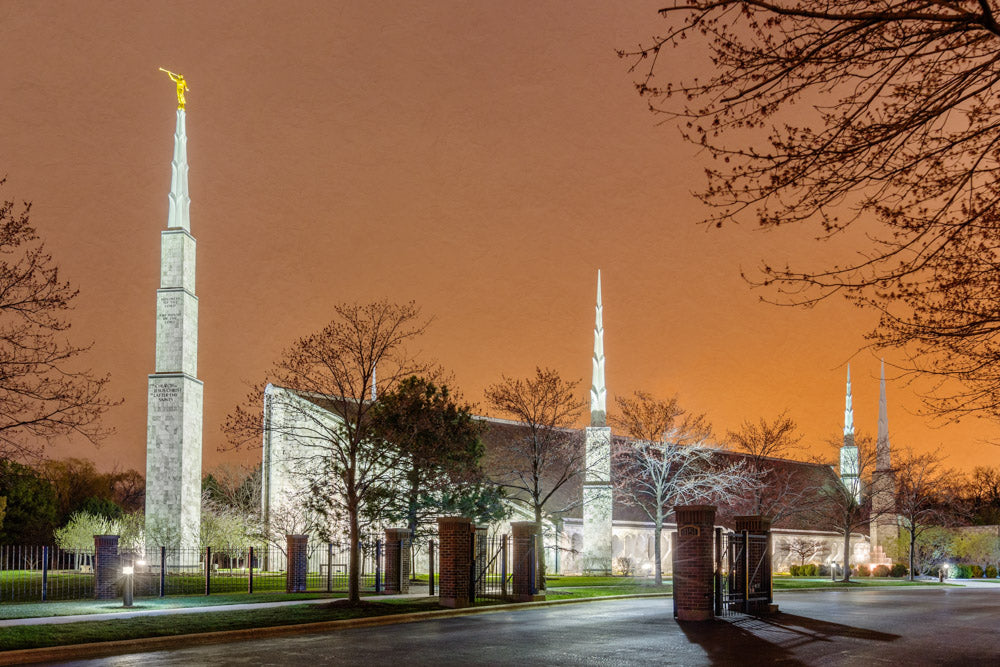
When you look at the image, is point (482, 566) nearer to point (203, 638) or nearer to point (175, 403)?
point (203, 638)

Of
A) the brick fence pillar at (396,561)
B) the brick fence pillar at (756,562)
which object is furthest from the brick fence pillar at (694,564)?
the brick fence pillar at (396,561)

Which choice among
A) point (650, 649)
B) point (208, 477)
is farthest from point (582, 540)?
point (208, 477)

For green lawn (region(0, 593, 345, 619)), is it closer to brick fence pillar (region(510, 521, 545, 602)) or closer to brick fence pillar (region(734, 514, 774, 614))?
brick fence pillar (region(510, 521, 545, 602))

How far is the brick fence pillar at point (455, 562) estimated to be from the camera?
22750mm

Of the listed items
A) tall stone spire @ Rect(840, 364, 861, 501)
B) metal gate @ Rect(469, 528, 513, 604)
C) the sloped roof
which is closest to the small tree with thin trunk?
the sloped roof

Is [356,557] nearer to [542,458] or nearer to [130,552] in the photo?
[130,552]

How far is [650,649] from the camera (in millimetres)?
13844

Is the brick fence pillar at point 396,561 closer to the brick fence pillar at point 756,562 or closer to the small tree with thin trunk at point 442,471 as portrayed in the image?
the small tree with thin trunk at point 442,471

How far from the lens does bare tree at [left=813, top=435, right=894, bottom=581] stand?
161 ft

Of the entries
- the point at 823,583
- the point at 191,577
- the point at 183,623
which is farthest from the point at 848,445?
the point at 183,623

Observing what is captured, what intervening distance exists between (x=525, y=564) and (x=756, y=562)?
5.97m

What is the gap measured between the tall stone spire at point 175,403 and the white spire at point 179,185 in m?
0.05

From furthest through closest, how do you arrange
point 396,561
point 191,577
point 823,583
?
point 823,583, point 191,577, point 396,561

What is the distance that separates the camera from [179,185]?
52938mm
